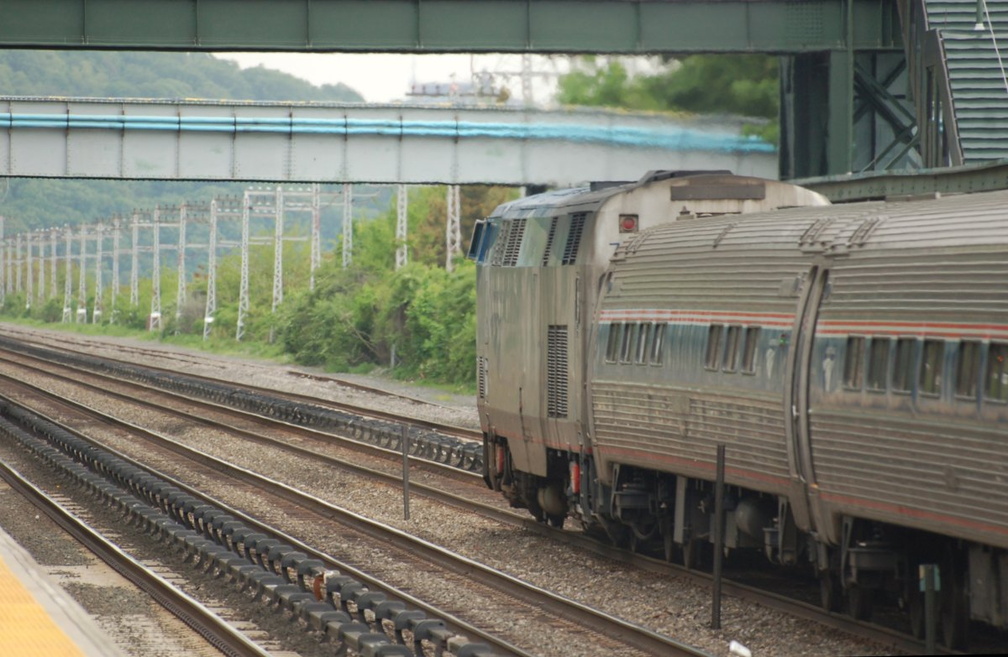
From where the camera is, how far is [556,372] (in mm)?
17516

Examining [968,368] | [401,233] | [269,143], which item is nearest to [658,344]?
[968,368]

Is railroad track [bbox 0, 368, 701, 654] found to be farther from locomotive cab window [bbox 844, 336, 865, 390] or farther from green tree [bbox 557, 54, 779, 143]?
green tree [bbox 557, 54, 779, 143]

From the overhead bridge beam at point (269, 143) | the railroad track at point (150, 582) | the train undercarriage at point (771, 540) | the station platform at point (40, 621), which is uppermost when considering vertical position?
the overhead bridge beam at point (269, 143)

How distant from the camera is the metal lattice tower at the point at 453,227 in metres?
68.6

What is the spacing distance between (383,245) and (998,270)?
62881mm

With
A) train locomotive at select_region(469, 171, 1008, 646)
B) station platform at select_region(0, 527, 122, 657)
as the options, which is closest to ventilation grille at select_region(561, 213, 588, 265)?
train locomotive at select_region(469, 171, 1008, 646)

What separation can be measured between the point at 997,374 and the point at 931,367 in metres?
0.77

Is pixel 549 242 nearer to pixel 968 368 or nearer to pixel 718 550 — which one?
pixel 718 550

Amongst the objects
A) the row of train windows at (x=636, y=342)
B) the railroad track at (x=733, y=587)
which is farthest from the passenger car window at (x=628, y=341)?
the railroad track at (x=733, y=587)

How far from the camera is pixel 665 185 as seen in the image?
1670 cm

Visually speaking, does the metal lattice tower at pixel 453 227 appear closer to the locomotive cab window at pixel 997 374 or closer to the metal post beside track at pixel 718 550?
the metal post beside track at pixel 718 550

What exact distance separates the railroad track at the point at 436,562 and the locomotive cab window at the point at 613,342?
8.03ft

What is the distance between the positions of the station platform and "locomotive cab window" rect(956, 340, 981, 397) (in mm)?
6667

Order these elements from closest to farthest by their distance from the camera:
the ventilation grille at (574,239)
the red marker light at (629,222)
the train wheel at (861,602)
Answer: the train wheel at (861,602) → the red marker light at (629,222) → the ventilation grille at (574,239)
